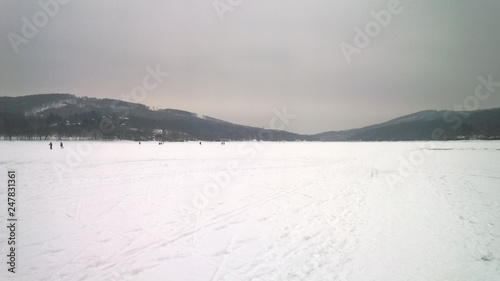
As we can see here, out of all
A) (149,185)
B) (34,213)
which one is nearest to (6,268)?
(34,213)

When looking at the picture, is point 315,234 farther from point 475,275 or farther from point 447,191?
point 447,191

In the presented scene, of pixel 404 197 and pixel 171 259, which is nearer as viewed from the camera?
pixel 171 259

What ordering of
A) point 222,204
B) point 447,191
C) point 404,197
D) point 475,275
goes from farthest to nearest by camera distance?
point 447,191, point 404,197, point 222,204, point 475,275

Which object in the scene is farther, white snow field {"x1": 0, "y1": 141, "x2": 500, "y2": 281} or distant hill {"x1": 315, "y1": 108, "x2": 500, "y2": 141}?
distant hill {"x1": 315, "y1": 108, "x2": 500, "y2": 141}

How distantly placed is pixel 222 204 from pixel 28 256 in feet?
19.0

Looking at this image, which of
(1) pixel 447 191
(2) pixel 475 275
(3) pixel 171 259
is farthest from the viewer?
(1) pixel 447 191

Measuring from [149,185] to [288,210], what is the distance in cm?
798

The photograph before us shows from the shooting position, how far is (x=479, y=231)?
22.4 ft

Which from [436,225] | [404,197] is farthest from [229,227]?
[404,197]

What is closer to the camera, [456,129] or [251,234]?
[251,234]

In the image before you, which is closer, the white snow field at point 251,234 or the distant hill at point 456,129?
the white snow field at point 251,234

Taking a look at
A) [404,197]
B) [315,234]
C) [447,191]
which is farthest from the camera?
[447,191]

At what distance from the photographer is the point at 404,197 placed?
433 inches

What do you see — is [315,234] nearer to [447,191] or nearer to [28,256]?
[28,256]
